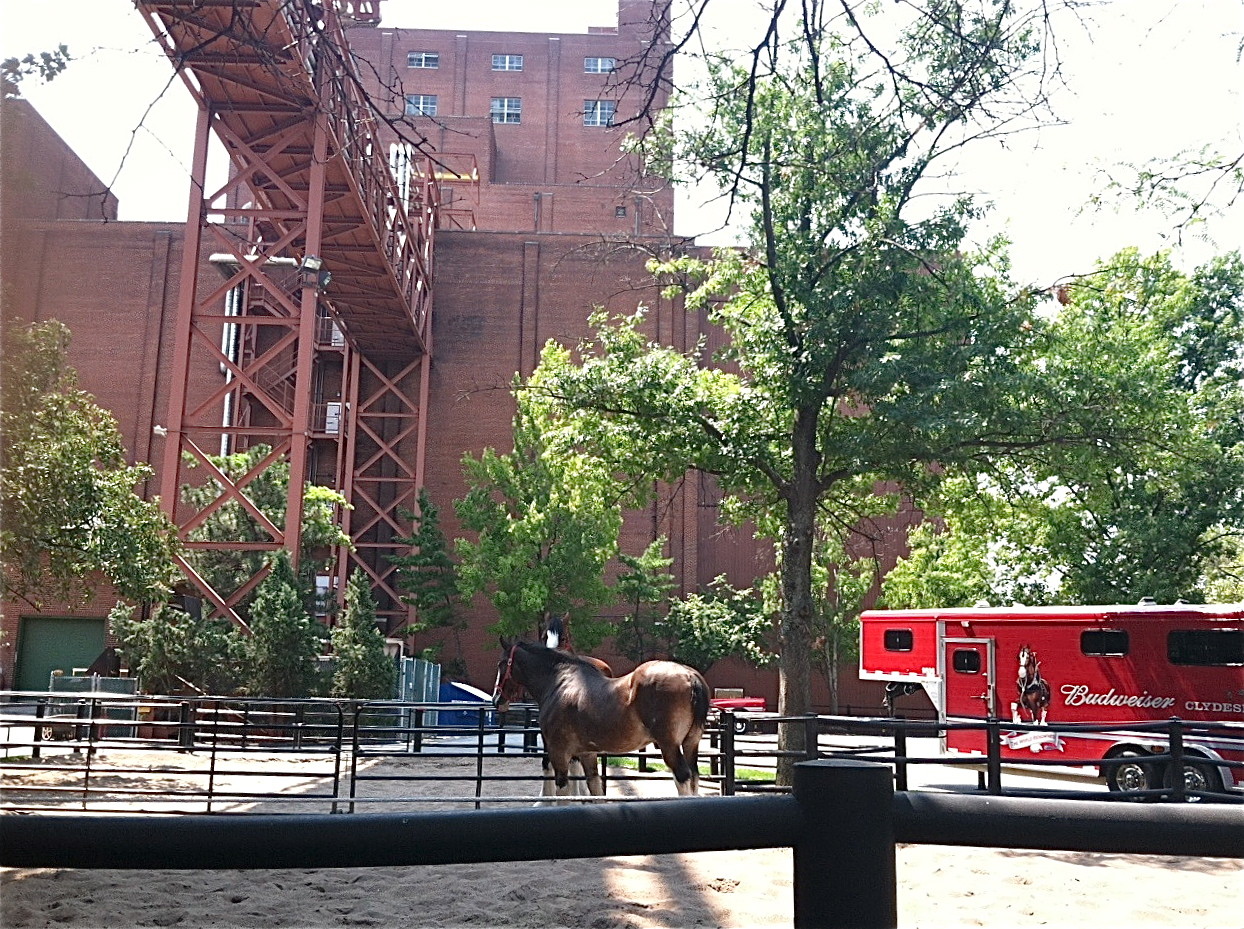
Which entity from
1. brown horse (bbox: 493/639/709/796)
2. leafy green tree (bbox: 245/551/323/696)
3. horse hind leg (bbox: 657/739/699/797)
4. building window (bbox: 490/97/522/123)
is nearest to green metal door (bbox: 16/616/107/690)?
leafy green tree (bbox: 245/551/323/696)

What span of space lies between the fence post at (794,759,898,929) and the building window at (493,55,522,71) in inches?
2619

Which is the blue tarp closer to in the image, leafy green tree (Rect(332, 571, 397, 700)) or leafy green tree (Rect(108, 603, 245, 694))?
leafy green tree (Rect(332, 571, 397, 700))

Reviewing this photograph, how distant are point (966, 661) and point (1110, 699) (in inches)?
133

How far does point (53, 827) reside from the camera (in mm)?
2035

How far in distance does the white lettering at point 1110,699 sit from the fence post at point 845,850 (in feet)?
58.9

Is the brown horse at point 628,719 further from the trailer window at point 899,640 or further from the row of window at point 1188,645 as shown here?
the trailer window at point 899,640

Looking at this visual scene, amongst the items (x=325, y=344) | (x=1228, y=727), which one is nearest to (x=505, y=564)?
(x=325, y=344)

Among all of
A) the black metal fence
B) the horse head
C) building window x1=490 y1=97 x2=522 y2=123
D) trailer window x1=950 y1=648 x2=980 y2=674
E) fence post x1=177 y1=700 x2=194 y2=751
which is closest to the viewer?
the black metal fence

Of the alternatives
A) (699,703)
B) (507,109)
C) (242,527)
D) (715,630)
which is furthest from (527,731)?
(507,109)

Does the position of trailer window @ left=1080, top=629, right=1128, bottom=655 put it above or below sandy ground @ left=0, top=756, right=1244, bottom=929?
above

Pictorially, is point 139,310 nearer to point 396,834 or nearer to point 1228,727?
point 1228,727

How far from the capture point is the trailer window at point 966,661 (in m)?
21.8

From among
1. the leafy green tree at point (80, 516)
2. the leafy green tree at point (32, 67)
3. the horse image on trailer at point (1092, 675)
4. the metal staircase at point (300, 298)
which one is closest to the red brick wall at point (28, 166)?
the leafy green tree at point (32, 67)

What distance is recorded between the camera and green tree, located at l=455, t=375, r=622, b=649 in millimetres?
34969
